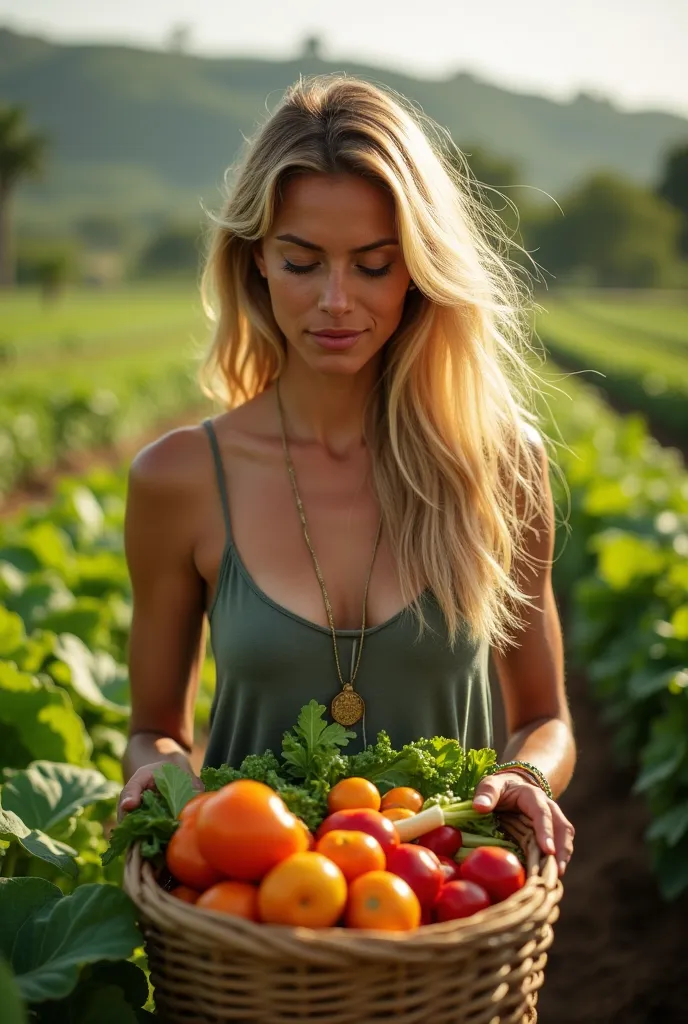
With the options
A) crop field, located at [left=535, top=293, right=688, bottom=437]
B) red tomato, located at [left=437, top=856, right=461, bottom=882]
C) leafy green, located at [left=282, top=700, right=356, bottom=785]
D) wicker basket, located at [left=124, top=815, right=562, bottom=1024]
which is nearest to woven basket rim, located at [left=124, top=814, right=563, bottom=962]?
wicker basket, located at [left=124, top=815, right=562, bottom=1024]

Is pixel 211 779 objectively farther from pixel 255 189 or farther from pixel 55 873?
pixel 255 189

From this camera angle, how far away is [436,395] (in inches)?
102

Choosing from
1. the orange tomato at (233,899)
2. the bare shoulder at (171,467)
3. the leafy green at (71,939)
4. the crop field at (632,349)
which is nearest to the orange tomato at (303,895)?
the orange tomato at (233,899)

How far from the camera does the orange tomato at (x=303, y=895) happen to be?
1519mm

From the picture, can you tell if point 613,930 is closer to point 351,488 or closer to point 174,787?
point 351,488

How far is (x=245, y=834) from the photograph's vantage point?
62.3 inches

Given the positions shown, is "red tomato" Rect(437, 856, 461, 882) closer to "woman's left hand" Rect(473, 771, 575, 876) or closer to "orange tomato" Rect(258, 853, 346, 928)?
"woman's left hand" Rect(473, 771, 575, 876)

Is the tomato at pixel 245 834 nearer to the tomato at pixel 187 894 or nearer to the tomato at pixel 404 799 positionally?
the tomato at pixel 187 894

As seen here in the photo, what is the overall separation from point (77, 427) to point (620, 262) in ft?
360

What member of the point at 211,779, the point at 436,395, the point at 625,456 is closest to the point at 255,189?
the point at 436,395

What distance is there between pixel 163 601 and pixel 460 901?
110cm

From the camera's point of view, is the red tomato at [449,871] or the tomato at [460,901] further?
the red tomato at [449,871]

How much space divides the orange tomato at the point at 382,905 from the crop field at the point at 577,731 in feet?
1.09

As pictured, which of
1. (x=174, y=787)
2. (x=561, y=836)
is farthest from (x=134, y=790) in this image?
(x=561, y=836)
